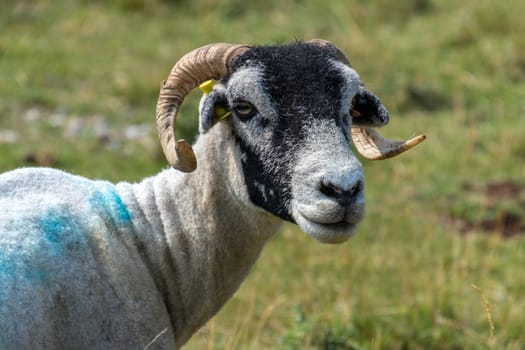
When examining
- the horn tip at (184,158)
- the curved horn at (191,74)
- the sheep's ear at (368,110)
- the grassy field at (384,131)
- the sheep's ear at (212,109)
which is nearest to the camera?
the horn tip at (184,158)

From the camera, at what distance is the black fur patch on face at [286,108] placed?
4363mm

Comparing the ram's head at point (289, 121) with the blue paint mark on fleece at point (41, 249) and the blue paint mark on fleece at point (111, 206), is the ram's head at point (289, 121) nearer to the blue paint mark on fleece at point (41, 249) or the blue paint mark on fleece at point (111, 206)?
the blue paint mark on fleece at point (111, 206)

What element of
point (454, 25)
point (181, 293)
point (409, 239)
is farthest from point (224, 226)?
point (454, 25)

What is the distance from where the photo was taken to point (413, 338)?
6562 millimetres

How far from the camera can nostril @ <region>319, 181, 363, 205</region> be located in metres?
4.11

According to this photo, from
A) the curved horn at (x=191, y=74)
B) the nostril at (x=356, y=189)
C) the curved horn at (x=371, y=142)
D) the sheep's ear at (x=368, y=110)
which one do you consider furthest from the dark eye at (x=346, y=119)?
the curved horn at (x=191, y=74)

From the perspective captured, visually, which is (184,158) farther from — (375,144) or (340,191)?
(375,144)

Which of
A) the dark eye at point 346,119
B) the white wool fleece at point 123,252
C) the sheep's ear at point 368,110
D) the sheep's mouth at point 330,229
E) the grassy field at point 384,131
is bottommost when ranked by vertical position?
the grassy field at point 384,131

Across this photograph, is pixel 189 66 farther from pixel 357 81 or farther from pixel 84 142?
pixel 84 142

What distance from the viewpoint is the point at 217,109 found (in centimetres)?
459

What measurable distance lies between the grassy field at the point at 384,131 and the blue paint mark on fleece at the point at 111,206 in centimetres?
109

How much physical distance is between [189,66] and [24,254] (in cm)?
117

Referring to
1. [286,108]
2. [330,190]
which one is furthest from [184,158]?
[330,190]

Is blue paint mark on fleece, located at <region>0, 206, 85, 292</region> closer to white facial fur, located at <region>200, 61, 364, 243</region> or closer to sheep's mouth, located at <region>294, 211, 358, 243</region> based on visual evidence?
white facial fur, located at <region>200, 61, 364, 243</region>
